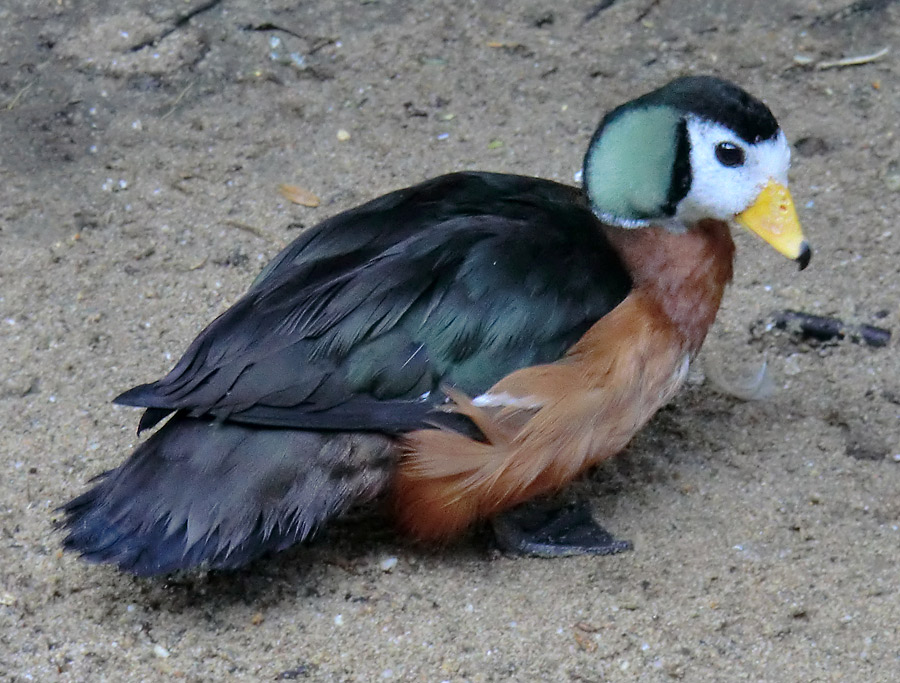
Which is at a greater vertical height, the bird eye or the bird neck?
the bird eye

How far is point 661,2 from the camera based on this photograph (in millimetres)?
5082

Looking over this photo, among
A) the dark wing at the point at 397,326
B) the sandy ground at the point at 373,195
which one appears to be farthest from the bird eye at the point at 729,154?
the sandy ground at the point at 373,195

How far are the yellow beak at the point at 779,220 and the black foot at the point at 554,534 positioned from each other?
86cm

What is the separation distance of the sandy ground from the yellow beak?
62cm

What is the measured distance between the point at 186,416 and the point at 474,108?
2280 millimetres

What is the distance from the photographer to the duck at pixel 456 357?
270cm

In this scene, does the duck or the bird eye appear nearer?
the duck

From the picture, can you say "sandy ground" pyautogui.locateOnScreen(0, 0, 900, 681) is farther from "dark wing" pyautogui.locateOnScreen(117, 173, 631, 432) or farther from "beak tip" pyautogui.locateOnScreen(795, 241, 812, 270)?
"beak tip" pyautogui.locateOnScreen(795, 241, 812, 270)

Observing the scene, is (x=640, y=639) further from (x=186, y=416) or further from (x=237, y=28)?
(x=237, y=28)

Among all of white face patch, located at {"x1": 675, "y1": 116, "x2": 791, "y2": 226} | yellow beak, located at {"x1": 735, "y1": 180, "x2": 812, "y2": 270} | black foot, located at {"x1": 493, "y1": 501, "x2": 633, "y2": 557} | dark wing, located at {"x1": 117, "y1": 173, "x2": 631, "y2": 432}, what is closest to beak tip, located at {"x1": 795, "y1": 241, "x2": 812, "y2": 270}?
yellow beak, located at {"x1": 735, "y1": 180, "x2": 812, "y2": 270}

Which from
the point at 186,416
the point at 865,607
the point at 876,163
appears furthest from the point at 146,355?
the point at 876,163

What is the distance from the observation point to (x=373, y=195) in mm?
4250

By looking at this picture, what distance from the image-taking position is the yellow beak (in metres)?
2.98

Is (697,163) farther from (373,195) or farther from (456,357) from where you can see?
(373,195)
